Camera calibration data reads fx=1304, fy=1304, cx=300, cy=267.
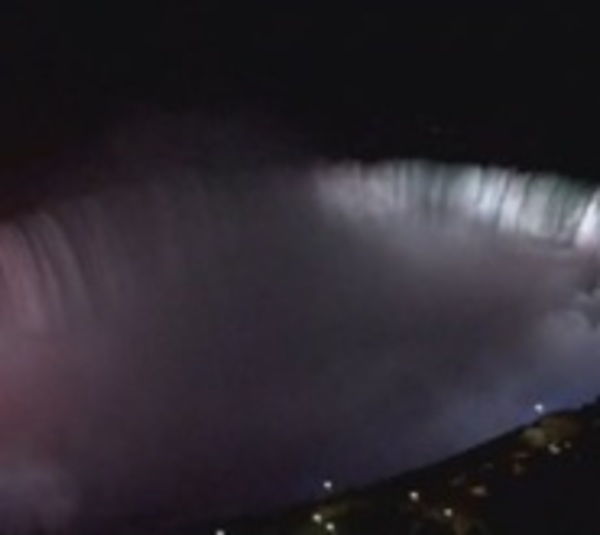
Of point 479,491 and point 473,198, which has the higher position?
point 479,491

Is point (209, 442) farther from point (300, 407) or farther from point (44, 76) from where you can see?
point (44, 76)

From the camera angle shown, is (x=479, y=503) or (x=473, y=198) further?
(x=473, y=198)

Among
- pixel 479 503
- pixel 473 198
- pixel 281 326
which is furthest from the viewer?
pixel 473 198

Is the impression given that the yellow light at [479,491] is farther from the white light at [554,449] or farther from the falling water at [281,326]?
the falling water at [281,326]

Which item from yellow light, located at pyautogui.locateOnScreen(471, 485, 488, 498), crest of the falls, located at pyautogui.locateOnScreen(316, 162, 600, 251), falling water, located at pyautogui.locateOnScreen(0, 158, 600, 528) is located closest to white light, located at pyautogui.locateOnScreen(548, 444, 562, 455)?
yellow light, located at pyautogui.locateOnScreen(471, 485, 488, 498)

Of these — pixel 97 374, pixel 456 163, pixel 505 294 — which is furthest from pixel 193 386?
pixel 456 163

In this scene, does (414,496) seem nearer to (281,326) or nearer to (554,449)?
(554,449)

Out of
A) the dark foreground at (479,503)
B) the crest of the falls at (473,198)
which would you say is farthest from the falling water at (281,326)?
the dark foreground at (479,503)

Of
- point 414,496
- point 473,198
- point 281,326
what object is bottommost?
point 281,326

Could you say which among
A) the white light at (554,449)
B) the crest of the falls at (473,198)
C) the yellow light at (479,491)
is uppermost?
the white light at (554,449)

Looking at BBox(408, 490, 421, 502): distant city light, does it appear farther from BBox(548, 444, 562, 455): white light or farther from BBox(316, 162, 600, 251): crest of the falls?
BBox(316, 162, 600, 251): crest of the falls

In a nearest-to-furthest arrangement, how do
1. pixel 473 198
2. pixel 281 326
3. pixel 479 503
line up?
1. pixel 479 503
2. pixel 281 326
3. pixel 473 198

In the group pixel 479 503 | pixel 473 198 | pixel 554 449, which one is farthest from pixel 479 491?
pixel 473 198
